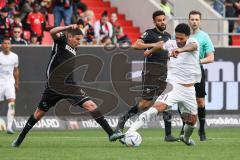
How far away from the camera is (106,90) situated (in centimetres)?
2456

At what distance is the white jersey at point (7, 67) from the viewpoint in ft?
74.3

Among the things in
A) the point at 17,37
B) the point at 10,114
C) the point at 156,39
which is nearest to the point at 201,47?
the point at 156,39

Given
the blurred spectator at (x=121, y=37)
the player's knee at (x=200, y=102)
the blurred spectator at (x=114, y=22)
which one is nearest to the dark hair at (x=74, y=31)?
the player's knee at (x=200, y=102)

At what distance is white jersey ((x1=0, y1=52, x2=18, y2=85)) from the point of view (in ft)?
74.3

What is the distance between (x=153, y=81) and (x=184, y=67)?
2512 millimetres

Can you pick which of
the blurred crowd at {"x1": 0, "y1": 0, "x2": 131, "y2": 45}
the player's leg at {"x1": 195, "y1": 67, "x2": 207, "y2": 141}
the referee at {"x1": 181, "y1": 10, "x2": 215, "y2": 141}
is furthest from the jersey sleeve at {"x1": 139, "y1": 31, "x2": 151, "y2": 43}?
the blurred crowd at {"x1": 0, "y1": 0, "x2": 131, "y2": 45}

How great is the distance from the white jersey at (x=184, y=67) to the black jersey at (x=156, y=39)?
1768 millimetres

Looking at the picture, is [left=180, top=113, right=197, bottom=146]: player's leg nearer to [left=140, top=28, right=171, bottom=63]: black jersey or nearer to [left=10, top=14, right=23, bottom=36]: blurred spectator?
[left=140, top=28, right=171, bottom=63]: black jersey

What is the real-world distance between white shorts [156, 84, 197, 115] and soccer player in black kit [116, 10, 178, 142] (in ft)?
5.75

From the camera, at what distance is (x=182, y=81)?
15.8m

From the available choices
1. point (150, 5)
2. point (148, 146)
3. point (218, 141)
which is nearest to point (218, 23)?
point (150, 5)

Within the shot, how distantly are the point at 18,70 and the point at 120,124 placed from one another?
6.70 meters

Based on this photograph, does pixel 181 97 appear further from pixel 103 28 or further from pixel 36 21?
pixel 103 28

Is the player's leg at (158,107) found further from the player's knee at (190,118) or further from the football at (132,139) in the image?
the player's knee at (190,118)
